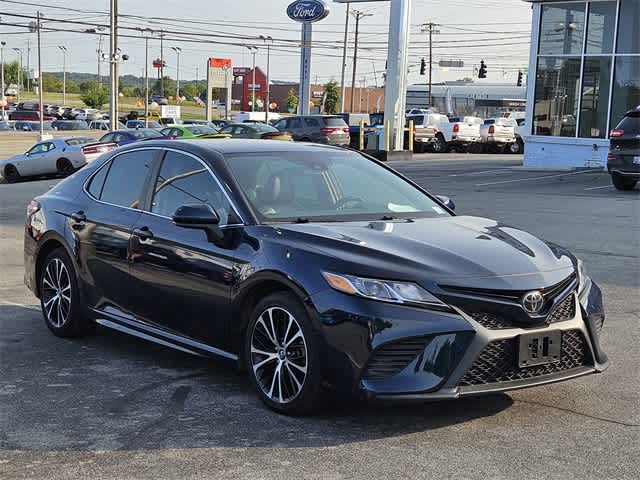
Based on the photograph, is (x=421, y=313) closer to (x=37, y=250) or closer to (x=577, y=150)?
(x=37, y=250)

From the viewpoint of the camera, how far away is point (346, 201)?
614cm

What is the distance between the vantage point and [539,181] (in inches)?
1002

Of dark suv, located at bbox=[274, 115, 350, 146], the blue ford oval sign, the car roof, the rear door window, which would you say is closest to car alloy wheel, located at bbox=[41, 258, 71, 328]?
the rear door window

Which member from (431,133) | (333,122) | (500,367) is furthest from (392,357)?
(431,133)

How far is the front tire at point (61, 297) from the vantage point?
23.2ft

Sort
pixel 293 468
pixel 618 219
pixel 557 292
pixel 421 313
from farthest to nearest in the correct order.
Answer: pixel 618 219 → pixel 557 292 → pixel 421 313 → pixel 293 468

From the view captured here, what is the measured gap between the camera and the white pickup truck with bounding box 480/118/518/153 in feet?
148

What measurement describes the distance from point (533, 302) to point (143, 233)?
2.67 metres

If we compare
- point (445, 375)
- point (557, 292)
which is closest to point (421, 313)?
point (445, 375)

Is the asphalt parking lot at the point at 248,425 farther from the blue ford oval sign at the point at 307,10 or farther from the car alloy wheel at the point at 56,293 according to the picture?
the blue ford oval sign at the point at 307,10

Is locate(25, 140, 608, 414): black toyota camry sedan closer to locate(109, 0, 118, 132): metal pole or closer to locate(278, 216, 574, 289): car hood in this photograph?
locate(278, 216, 574, 289): car hood

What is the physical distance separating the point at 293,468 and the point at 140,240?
2418 mm

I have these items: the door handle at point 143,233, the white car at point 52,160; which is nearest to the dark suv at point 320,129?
the white car at point 52,160

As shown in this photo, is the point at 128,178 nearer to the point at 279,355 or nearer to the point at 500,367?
the point at 279,355
